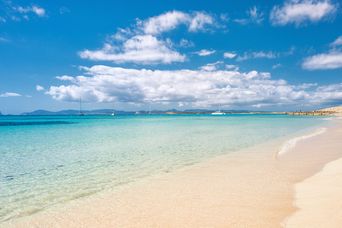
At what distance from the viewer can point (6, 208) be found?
25.2 ft

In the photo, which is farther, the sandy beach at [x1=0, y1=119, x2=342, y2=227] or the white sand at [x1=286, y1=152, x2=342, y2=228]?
the sandy beach at [x1=0, y1=119, x2=342, y2=227]

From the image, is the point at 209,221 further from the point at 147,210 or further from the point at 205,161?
the point at 205,161

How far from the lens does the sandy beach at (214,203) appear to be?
6344 millimetres

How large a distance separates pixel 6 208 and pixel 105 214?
3.21 m

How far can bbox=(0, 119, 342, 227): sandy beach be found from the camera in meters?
6.34

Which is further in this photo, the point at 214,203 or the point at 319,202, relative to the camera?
the point at 214,203

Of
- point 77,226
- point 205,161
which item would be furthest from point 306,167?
point 77,226

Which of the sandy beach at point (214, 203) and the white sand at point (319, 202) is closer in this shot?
the white sand at point (319, 202)

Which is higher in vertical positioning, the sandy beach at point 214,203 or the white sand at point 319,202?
the white sand at point 319,202

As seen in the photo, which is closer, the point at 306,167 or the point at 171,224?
the point at 171,224

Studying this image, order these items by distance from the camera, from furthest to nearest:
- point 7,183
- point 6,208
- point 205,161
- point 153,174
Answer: point 205,161 < point 153,174 < point 7,183 < point 6,208

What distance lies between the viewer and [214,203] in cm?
763

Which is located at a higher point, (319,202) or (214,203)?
(319,202)

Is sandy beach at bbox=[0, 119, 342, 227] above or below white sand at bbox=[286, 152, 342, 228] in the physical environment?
below
